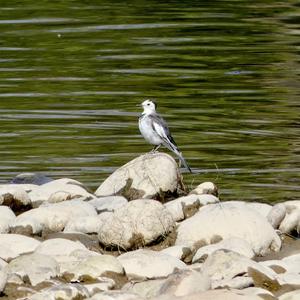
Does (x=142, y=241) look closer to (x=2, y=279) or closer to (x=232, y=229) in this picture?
(x=232, y=229)

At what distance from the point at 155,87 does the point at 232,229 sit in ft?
26.6

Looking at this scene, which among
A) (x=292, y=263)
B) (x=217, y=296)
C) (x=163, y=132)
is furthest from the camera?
(x=163, y=132)

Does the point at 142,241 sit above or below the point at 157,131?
below

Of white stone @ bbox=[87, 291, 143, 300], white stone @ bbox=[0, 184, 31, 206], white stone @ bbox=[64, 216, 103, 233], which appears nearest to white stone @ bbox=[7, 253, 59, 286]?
white stone @ bbox=[87, 291, 143, 300]

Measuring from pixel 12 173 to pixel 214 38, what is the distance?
9.57 m

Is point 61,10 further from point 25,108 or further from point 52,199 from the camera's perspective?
point 52,199

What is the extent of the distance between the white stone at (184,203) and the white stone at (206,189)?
36cm

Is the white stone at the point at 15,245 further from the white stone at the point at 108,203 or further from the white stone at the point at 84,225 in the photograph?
the white stone at the point at 108,203

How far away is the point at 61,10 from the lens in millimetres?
26188

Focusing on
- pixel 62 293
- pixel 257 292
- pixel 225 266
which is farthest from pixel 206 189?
pixel 62 293

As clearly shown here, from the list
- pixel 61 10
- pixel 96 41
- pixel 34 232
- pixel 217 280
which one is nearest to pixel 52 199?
pixel 34 232

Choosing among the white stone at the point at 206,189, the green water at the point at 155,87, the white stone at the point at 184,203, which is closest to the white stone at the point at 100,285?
the white stone at the point at 184,203

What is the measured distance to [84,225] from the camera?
36.4 ft

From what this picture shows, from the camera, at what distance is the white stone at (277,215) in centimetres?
1129
